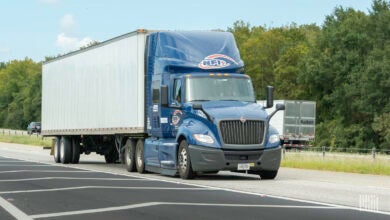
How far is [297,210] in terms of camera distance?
13375 mm

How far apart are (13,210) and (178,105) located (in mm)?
10264

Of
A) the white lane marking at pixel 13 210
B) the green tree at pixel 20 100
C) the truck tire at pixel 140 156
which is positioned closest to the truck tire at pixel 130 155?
the truck tire at pixel 140 156

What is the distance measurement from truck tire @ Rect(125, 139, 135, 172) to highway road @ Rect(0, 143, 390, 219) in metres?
4.50

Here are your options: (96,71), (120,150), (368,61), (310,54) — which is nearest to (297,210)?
(120,150)

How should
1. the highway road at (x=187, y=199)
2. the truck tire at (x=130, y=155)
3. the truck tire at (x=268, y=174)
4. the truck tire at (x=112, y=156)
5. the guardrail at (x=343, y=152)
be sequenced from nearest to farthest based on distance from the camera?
the highway road at (x=187, y=199) → the truck tire at (x=268, y=174) → the truck tire at (x=130, y=155) → the truck tire at (x=112, y=156) → the guardrail at (x=343, y=152)

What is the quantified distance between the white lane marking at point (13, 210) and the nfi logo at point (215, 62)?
9.98 meters

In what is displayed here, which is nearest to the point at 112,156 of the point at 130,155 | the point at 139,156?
the point at 130,155

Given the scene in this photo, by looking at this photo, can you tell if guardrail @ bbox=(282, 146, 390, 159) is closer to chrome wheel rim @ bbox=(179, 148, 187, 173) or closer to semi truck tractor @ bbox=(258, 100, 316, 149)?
semi truck tractor @ bbox=(258, 100, 316, 149)

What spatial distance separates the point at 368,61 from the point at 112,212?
63.6m

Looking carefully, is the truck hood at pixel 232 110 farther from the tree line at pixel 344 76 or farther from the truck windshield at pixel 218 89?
the tree line at pixel 344 76

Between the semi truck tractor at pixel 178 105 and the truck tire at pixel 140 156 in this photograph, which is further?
the truck tire at pixel 140 156

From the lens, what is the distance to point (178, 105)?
23.2 meters

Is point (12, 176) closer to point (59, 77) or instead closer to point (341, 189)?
point (341, 189)

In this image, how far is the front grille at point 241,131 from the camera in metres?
→ 21.5
